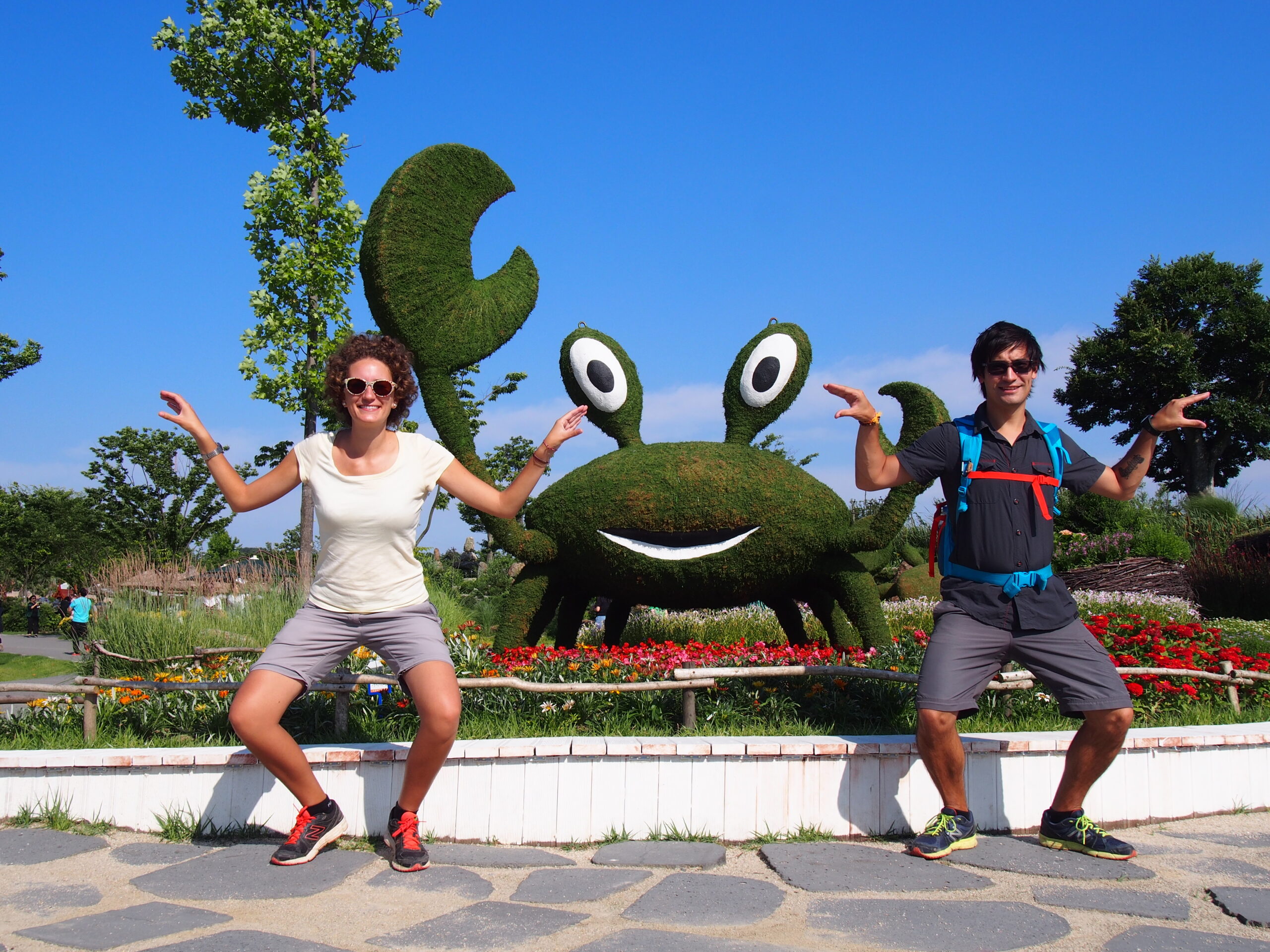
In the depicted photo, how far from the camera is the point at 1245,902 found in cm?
259

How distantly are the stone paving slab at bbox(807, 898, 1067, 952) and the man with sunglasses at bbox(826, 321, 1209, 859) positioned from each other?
489 mm

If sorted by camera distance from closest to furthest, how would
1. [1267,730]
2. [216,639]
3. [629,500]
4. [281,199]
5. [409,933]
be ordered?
[409,933], [1267,730], [629,500], [216,639], [281,199]

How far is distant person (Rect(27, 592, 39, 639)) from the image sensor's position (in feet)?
81.7

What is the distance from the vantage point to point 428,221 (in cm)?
572

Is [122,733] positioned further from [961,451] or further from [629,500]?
[961,451]


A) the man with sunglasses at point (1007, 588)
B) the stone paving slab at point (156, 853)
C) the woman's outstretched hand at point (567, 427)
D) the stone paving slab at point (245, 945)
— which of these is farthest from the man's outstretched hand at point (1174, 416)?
the stone paving slab at point (156, 853)

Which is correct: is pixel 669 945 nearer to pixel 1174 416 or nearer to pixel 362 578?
pixel 362 578

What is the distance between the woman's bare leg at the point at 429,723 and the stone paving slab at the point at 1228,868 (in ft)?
8.15

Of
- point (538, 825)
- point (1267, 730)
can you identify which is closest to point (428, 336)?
point (538, 825)

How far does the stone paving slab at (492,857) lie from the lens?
9.85ft

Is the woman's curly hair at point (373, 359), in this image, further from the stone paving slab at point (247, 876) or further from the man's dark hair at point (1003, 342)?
the man's dark hair at point (1003, 342)

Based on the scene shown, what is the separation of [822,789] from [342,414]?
2270 mm

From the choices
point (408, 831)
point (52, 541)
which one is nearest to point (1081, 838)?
point (408, 831)

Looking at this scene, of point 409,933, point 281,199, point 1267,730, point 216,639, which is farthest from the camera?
point 281,199
